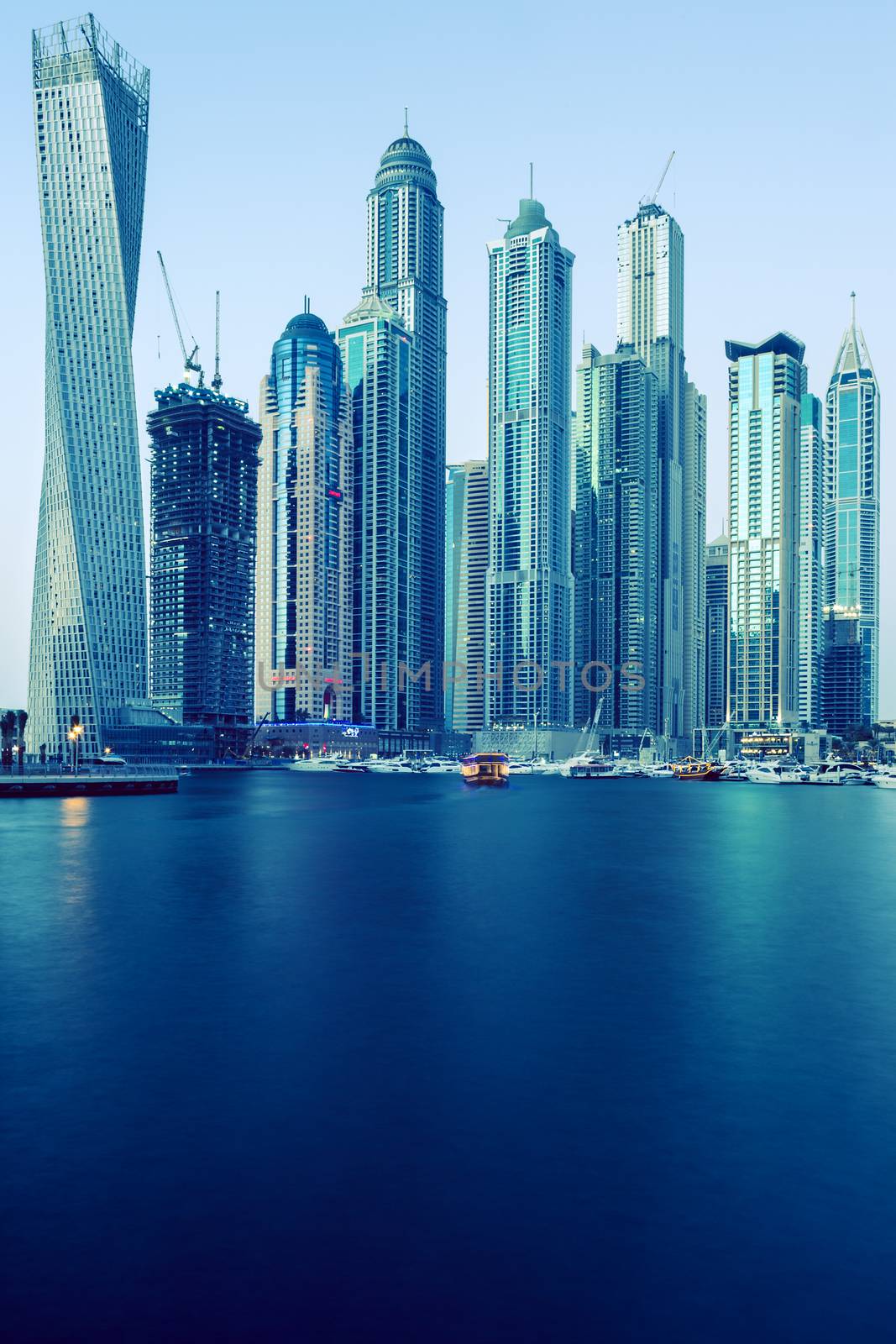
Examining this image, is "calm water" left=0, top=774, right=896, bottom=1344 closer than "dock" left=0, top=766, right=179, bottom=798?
Yes

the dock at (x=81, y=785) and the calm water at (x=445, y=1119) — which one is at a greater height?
the calm water at (x=445, y=1119)

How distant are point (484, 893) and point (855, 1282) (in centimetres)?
5525

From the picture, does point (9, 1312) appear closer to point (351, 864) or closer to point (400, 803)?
point (351, 864)

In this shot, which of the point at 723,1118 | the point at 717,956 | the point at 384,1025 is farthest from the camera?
the point at 717,956

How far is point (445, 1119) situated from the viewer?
30.3 meters

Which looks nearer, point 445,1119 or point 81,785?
point 445,1119

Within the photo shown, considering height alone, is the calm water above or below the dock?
above

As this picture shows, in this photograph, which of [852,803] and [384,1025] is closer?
[384,1025]

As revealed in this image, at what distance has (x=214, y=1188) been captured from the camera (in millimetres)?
25391

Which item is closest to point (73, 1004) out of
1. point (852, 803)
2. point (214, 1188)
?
point (214, 1188)

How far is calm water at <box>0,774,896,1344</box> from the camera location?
20859 millimetres

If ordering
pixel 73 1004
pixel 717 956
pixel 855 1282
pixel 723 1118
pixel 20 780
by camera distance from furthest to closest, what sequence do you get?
pixel 20 780 < pixel 717 956 < pixel 73 1004 < pixel 723 1118 < pixel 855 1282

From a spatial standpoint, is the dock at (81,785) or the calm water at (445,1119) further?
the dock at (81,785)

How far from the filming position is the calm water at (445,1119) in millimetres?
20859
